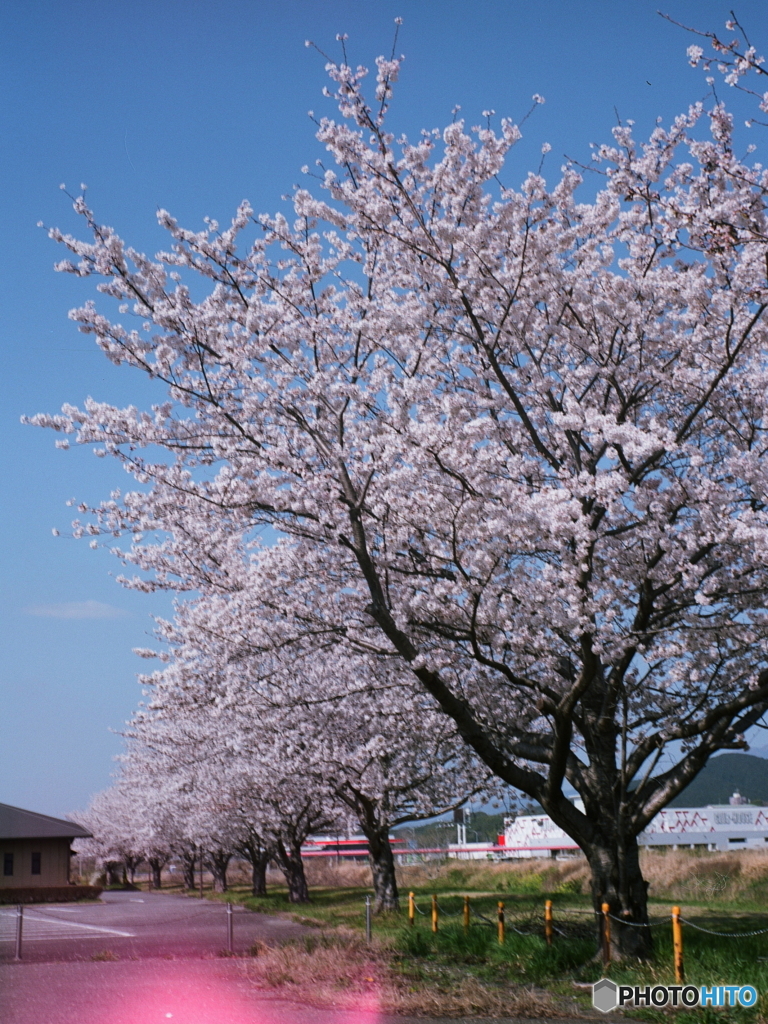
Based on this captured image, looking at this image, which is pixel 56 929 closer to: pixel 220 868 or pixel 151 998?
pixel 151 998

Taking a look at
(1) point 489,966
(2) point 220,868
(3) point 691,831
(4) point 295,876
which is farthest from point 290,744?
(3) point 691,831

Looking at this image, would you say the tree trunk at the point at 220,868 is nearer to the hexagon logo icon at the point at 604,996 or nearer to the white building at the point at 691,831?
the white building at the point at 691,831

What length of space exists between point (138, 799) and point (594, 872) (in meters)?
46.8

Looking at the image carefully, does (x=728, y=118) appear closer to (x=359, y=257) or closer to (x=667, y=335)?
(x=667, y=335)

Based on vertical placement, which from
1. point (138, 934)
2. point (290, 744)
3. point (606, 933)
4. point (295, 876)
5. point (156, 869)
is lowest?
point (156, 869)

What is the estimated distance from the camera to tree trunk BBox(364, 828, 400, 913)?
22953 mm

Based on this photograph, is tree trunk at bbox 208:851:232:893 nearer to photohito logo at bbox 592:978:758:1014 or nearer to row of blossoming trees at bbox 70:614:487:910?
row of blossoming trees at bbox 70:614:487:910

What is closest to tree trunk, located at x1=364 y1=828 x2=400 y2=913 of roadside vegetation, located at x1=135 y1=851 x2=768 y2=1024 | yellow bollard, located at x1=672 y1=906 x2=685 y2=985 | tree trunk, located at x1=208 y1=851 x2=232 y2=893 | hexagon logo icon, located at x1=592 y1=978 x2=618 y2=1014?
roadside vegetation, located at x1=135 y1=851 x2=768 y2=1024

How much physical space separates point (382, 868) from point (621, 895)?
12.9 meters

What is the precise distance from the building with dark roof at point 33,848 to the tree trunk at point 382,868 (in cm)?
2989

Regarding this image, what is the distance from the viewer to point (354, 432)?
38.1 ft

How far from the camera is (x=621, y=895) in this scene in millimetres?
11477

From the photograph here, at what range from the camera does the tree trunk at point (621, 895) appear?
11188 millimetres

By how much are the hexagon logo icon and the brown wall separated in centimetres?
4372
